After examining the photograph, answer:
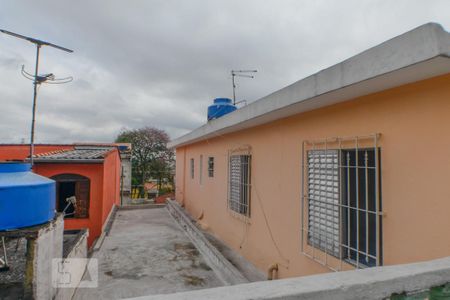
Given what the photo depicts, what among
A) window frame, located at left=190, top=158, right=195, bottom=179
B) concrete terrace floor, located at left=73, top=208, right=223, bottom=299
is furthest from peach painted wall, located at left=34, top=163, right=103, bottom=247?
window frame, located at left=190, top=158, right=195, bottom=179

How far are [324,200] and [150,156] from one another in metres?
26.2

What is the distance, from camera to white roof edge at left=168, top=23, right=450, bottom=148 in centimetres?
212

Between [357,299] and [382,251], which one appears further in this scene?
[382,251]

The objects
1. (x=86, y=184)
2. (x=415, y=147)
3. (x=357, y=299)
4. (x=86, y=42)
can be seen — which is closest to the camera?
(x=357, y=299)

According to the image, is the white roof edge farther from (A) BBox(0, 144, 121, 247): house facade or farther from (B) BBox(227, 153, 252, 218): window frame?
(A) BBox(0, 144, 121, 247): house facade

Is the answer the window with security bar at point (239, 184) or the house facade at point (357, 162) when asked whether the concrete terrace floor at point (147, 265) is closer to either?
the house facade at point (357, 162)

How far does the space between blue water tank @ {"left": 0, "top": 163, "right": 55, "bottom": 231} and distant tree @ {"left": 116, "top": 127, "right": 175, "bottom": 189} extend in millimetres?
24428

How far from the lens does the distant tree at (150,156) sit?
28094 mm

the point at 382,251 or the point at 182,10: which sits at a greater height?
the point at 182,10

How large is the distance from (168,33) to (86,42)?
2957mm

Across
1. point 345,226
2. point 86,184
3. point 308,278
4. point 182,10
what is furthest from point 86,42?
point 308,278

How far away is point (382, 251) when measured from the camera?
3211mm

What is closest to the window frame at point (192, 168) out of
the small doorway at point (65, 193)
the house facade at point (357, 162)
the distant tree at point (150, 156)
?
the small doorway at point (65, 193)

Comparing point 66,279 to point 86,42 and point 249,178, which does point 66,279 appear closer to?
point 249,178
